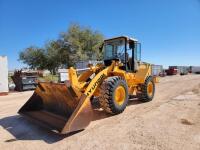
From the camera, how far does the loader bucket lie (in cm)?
419

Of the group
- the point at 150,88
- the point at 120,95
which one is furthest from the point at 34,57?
the point at 120,95

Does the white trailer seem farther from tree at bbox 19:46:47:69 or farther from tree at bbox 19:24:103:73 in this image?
tree at bbox 19:46:47:69

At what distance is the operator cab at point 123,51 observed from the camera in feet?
23.0

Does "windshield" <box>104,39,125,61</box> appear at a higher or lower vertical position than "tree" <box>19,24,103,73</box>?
lower

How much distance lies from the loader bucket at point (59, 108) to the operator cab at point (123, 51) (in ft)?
8.32

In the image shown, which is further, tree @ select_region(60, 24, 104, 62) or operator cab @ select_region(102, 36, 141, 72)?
tree @ select_region(60, 24, 104, 62)

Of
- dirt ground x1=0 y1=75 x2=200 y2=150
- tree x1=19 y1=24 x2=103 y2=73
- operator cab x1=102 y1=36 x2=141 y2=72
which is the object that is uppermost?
tree x1=19 y1=24 x2=103 y2=73

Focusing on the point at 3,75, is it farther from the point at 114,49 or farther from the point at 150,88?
the point at 150,88

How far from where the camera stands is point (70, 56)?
31891 millimetres

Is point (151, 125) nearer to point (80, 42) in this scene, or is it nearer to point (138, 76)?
point (138, 76)

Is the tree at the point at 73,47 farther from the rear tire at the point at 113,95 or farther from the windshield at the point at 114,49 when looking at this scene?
the rear tire at the point at 113,95

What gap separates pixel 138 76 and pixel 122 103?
1793 millimetres

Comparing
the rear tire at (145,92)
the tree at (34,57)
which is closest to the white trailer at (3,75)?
the rear tire at (145,92)

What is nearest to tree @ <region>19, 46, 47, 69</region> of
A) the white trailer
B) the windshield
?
the white trailer
